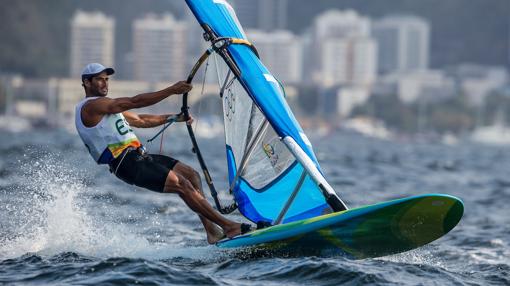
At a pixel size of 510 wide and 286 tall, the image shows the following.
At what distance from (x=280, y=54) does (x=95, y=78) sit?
16107cm

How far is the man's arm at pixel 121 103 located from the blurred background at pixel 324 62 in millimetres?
92140

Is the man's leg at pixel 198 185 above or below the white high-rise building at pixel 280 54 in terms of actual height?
below

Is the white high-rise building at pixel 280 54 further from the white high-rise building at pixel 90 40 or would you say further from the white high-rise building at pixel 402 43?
the white high-rise building at pixel 90 40

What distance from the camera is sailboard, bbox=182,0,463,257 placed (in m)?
9.95

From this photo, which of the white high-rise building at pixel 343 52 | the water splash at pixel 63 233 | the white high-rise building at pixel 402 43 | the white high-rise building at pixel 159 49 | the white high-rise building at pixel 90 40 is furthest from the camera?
the white high-rise building at pixel 402 43

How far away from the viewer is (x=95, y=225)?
465 inches

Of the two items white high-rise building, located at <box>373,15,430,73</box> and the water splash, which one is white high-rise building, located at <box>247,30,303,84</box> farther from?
the water splash

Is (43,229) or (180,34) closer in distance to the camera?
(43,229)

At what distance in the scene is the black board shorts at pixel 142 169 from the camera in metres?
10.2

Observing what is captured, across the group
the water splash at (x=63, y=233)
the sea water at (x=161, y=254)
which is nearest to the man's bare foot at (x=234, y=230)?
the sea water at (x=161, y=254)

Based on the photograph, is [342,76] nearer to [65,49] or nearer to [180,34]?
[180,34]

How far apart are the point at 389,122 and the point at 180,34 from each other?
4019 centimetres

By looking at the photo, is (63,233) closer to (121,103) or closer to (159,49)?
(121,103)

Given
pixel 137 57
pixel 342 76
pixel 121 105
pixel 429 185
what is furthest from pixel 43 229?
pixel 342 76
